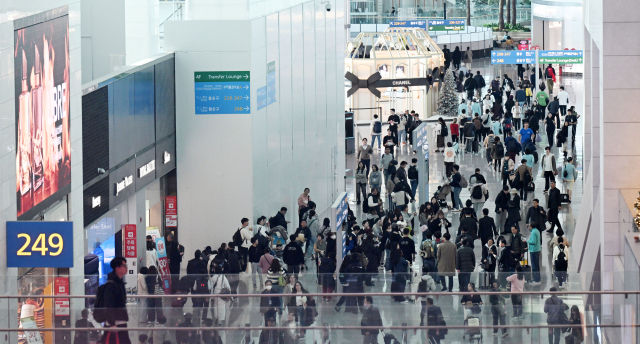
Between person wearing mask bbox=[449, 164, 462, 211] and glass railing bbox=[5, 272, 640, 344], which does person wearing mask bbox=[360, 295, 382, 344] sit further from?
person wearing mask bbox=[449, 164, 462, 211]

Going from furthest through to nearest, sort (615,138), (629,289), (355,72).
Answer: (355,72) → (615,138) → (629,289)

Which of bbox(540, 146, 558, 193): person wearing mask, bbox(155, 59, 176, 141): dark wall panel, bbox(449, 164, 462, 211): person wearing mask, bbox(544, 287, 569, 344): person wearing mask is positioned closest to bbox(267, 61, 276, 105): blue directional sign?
bbox(155, 59, 176, 141): dark wall panel

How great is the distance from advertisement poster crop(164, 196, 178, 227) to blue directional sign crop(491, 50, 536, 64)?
2269cm

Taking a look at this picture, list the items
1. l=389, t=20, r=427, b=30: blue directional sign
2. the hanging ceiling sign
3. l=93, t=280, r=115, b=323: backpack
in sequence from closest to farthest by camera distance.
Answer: l=93, t=280, r=115, b=323: backpack → the hanging ceiling sign → l=389, t=20, r=427, b=30: blue directional sign

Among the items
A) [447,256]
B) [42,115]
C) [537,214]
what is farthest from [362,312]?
[537,214]

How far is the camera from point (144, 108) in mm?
17578

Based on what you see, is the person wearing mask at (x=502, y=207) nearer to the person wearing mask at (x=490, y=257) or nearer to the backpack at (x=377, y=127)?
the person wearing mask at (x=490, y=257)

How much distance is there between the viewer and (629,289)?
420 inches

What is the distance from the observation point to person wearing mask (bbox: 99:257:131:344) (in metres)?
9.84

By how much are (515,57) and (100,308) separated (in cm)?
Answer: 3156

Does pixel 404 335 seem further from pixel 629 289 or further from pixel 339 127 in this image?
pixel 339 127

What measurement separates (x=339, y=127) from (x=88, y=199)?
12243 mm

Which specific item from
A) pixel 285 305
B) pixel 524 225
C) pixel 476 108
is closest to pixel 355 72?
pixel 476 108

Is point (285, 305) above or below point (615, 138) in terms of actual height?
below
